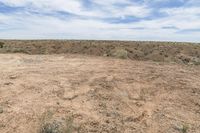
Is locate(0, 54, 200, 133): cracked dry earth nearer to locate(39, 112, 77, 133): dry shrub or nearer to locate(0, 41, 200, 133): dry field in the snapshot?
locate(0, 41, 200, 133): dry field

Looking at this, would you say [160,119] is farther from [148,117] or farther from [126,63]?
[126,63]

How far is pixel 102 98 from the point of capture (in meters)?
13.1

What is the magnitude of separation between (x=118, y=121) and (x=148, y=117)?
112 centimetres

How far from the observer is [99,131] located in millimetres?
10969

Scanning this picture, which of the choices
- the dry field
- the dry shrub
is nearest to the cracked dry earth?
the dry field

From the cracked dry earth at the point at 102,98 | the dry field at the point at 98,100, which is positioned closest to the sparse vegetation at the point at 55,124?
the dry field at the point at 98,100

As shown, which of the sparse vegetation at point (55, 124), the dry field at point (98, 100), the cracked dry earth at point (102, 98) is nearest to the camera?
the sparse vegetation at point (55, 124)

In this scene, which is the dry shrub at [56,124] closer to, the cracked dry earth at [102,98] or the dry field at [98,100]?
the dry field at [98,100]

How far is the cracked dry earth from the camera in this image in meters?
11.4

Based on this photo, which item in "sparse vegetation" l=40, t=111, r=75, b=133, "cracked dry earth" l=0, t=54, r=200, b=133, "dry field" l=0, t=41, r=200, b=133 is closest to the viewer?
"sparse vegetation" l=40, t=111, r=75, b=133

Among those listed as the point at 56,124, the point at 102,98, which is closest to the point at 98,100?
the point at 102,98

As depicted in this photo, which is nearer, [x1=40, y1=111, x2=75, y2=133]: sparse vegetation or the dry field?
[x1=40, y1=111, x2=75, y2=133]: sparse vegetation

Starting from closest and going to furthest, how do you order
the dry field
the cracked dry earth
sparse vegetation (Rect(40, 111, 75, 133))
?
sparse vegetation (Rect(40, 111, 75, 133))
the dry field
the cracked dry earth

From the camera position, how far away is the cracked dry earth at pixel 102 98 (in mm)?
11398
